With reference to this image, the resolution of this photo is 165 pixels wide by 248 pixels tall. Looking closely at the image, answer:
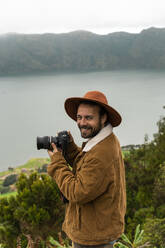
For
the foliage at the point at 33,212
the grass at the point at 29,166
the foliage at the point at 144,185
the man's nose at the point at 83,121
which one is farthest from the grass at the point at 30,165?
the man's nose at the point at 83,121

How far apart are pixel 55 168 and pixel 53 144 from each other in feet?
0.58

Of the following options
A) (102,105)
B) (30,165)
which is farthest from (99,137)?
(30,165)

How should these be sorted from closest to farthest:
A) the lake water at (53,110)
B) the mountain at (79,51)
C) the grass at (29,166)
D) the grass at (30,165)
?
1. the grass at (29,166)
2. the grass at (30,165)
3. the lake water at (53,110)
4. the mountain at (79,51)

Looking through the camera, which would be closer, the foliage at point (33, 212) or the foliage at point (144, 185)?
the foliage at point (33, 212)

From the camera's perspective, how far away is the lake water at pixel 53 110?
48.8 metres

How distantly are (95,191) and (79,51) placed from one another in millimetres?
167574

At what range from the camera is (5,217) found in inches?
420

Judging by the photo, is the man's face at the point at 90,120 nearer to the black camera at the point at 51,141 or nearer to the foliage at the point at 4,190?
the black camera at the point at 51,141

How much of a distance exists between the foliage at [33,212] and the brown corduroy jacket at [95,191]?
29.9 feet

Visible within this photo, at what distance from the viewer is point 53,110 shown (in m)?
67.1

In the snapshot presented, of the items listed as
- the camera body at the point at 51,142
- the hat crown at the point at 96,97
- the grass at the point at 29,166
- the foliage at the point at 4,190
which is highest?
the hat crown at the point at 96,97

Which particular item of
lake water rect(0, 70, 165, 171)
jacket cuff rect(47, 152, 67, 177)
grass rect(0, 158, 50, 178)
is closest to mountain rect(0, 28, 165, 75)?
lake water rect(0, 70, 165, 171)

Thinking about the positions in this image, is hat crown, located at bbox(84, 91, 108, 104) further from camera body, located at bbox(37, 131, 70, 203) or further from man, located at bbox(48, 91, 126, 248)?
camera body, located at bbox(37, 131, 70, 203)

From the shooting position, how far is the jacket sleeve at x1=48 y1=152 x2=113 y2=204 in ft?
4.25
